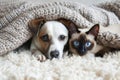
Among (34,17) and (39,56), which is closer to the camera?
(39,56)

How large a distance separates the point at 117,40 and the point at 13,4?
66 cm

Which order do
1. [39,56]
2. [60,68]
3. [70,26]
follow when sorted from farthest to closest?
[70,26]
[39,56]
[60,68]

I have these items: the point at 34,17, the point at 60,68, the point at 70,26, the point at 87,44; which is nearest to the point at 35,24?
the point at 34,17

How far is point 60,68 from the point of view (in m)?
0.98

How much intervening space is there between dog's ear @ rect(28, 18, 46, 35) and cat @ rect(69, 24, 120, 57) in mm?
186

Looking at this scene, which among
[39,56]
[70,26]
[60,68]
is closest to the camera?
[60,68]

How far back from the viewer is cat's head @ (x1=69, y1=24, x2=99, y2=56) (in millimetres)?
1234

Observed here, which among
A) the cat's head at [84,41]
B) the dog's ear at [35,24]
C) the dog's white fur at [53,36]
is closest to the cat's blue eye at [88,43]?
the cat's head at [84,41]

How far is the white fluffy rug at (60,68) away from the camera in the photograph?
0.89m

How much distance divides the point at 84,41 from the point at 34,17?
1.00ft

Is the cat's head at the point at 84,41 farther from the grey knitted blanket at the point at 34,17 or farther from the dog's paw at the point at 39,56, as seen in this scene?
the dog's paw at the point at 39,56

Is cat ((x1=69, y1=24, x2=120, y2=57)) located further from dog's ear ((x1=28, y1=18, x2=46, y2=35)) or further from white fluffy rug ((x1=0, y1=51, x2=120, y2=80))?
dog's ear ((x1=28, y1=18, x2=46, y2=35))

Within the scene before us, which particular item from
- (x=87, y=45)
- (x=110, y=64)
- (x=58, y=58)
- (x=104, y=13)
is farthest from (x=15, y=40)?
(x=104, y=13)

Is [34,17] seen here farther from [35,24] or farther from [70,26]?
[70,26]
